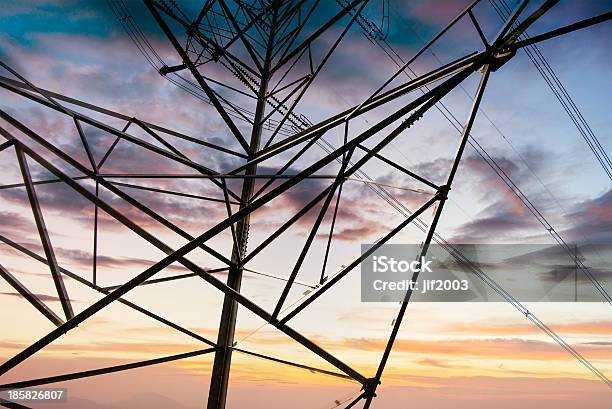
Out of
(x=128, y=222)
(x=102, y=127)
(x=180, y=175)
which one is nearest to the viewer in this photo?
(x=128, y=222)

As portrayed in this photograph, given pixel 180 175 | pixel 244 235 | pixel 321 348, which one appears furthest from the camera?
pixel 244 235

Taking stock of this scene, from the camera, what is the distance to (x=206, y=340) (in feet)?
23.0

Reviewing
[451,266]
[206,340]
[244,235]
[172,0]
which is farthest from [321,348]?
[172,0]

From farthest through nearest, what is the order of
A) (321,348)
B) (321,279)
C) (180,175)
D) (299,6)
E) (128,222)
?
1. (299,6)
2. (180,175)
3. (321,279)
4. (321,348)
5. (128,222)

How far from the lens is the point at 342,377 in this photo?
6309 mm

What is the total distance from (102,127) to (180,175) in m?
1.38

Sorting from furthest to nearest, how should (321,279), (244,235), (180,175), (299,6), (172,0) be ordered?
(299,6)
(172,0)
(244,235)
(180,175)
(321,279)

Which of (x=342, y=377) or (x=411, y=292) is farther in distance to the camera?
(x=342, y=377)

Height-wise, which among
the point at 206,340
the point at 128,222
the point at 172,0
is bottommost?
the point at 206,340

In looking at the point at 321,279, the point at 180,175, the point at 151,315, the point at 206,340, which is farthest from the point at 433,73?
the point at 151,315

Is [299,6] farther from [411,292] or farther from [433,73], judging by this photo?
[411,292]

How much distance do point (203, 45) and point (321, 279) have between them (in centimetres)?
541

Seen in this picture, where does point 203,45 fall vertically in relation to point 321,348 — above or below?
above

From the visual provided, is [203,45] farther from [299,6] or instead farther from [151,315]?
[151,315]
